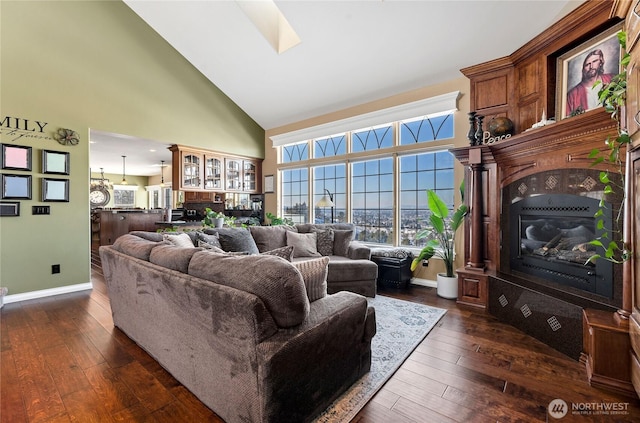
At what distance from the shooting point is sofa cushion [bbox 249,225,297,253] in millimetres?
3857

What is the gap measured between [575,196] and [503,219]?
2.69 ft

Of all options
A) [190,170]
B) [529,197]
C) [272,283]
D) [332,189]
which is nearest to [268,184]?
[190,170]

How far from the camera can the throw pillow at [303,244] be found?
12.6 feet

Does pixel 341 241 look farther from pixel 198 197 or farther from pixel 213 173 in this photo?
pixel 198 197

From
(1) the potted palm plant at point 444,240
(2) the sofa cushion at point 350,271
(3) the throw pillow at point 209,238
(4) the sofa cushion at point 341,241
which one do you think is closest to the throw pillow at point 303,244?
(4) the sofa cushion at point 341,241

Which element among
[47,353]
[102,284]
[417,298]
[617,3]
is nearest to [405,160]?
[417,298]

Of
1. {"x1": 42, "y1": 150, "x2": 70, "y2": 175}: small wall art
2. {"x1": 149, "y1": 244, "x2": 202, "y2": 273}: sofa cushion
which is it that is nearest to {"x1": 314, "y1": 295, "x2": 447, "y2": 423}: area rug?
{"x1": 149, "y1": 244, "x2": 202, "y2": 273}: sofa cushion

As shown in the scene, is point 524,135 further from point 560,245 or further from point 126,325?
point 126,325

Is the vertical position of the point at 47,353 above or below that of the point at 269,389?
below

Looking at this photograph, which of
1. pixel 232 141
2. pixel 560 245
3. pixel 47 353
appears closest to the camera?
pixel 47 353

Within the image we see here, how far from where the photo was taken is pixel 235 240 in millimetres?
3408

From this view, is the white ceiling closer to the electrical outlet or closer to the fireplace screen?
the fireplace screen

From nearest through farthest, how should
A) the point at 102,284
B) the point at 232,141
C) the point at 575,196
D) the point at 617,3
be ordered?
1. the point at 617,3
2. the point at 575,196
3. the point at 102,284
4. the point at 232,141

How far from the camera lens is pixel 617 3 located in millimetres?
1823
